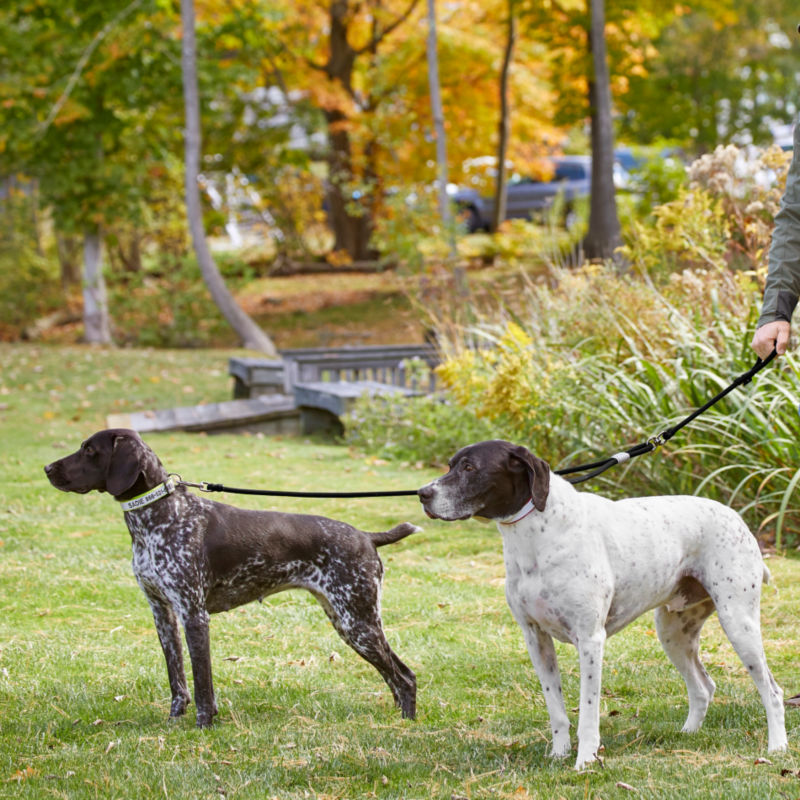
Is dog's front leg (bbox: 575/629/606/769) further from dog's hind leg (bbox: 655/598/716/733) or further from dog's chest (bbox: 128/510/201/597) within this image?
dog's chest (bbox: 128/510/201/597)

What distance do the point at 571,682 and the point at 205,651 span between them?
1640 millimetres

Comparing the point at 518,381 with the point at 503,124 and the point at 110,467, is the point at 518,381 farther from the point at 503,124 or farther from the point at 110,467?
the point at 503,124

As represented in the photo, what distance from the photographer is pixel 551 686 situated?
3578mm

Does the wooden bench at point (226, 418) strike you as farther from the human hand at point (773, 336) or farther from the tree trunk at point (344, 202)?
the tree trunk at point (344, 202)

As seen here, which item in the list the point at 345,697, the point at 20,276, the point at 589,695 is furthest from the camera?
the point at 20,276

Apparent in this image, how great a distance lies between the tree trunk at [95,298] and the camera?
19.7 metres

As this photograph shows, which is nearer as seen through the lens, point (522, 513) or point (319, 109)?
point (522, 513)

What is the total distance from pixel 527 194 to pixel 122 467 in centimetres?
2371

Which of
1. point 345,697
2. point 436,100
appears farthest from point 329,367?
point 345,697

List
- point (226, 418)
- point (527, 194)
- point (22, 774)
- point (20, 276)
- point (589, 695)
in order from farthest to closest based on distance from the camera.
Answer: point (527, 194) → point (20, 276) → point (226, 418) → point (22, 774) → point (589, 695)

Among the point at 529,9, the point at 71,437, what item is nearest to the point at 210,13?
the point at 529,9

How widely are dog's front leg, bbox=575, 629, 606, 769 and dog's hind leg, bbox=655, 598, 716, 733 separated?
0.57 meters

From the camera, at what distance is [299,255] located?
25.2 m

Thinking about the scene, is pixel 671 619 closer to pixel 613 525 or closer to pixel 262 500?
pixel 613 525
